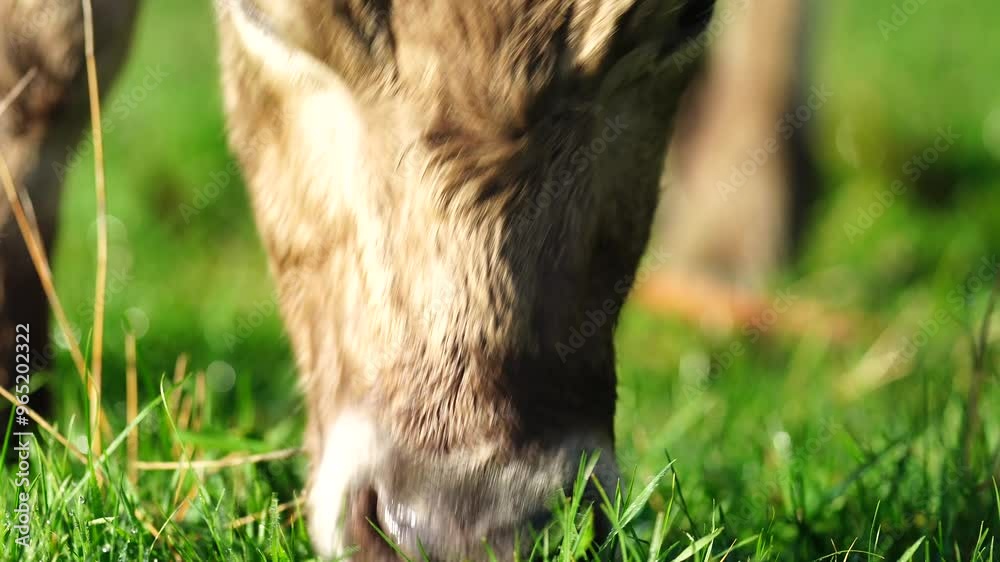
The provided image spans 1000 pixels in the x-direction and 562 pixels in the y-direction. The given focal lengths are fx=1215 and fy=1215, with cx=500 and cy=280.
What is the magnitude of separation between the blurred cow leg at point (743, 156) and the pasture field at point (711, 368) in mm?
208

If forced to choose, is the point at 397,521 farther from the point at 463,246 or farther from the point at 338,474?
the point at 463,246

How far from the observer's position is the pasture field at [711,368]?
78.7 inches

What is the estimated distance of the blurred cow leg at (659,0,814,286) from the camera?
4.71 m

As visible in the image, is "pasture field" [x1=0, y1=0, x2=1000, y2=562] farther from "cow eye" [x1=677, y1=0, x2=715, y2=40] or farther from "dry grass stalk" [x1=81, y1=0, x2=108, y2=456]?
"cow eye" [x1=677, y1=0, x2=715, y2=40]

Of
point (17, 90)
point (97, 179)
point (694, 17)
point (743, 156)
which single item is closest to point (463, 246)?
point (694, 17)

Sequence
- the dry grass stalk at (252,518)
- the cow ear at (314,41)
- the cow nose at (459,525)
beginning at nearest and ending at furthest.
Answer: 1. the cow nose at (459,525)
2. the cow ear at (314,41)
3. the dry grass stalk at (252,518)

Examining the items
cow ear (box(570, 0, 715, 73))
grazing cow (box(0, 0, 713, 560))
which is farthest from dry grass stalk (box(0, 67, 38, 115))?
cow ear (box(570, 0, 715, 73))

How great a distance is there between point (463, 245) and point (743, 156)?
320 cm

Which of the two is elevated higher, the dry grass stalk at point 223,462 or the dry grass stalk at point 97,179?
the dry grass stalk at point 97,179

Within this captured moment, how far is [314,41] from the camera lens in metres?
1.80

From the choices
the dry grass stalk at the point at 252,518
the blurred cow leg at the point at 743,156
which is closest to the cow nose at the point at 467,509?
the dry grass stalk at the point at 252,518

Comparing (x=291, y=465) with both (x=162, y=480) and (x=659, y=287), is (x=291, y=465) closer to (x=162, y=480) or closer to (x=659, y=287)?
(x=162, y=480)

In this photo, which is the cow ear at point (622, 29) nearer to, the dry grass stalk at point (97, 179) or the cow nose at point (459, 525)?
the cow nose at point (459, 525)

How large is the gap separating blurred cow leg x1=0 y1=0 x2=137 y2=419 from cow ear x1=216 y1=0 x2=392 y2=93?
16.2 inches
